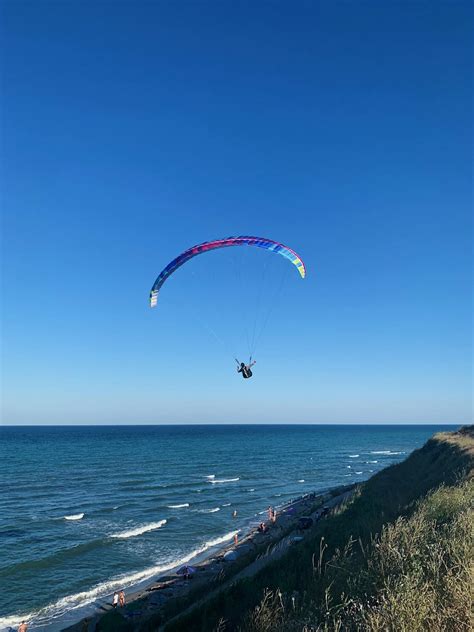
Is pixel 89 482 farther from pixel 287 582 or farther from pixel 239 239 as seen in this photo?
pixel 287 582

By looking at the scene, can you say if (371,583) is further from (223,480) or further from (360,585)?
(223,480)

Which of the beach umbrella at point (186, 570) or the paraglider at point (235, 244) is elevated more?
the paraglider at point (235, 244)

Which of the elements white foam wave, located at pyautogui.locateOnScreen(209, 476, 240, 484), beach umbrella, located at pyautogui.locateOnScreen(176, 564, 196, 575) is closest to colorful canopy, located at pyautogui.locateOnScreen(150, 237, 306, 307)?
beach umbrella, located at pyautogui.locateOnScreen(176, 564, 196, 575)

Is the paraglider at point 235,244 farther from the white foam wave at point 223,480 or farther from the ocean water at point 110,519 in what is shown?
the white foam wave at point 223,480

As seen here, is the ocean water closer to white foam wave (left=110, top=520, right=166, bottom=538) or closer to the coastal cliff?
white foam wave (left=110, top=520, right=166, bottom=538)

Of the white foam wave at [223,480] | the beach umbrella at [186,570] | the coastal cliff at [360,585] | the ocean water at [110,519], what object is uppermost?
Answer: the coastal cliff at [360,585]

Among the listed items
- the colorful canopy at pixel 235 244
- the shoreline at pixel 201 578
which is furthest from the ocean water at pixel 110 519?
the colorful canopy at pixel 235 244

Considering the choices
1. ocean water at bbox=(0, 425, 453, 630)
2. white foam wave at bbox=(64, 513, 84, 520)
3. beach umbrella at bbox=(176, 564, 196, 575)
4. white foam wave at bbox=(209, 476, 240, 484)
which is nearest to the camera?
ocean water at bbox=(0, 425, 453, 630)
